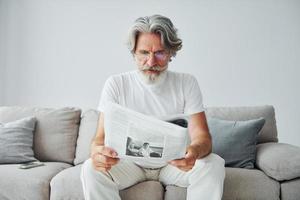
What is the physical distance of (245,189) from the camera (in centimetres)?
181

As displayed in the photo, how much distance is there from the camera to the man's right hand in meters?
1.52

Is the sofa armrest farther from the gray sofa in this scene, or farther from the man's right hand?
the man's right hand

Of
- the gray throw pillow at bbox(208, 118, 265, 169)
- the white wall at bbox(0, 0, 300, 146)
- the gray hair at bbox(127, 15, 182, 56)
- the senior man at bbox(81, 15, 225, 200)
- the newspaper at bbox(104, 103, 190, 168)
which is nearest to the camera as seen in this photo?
the newspaper at bbox(104, 103, 190, 168)

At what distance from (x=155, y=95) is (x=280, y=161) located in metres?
0.70

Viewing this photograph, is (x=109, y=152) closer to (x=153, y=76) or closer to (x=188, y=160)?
(x=188, y=160)

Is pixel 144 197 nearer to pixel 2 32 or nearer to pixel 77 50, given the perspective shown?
pixel 77 50

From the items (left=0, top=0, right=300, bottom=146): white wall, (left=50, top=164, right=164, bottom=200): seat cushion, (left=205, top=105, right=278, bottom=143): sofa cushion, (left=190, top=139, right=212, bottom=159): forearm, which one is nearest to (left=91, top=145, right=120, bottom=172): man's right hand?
(left=50, top=164, right=164, bottom=200): seat cushion

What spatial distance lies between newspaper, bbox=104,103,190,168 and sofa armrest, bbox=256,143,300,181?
0.65m

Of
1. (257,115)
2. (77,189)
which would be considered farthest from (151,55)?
(257,115)

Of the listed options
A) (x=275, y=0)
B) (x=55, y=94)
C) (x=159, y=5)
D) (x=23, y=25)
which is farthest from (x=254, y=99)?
(x=23, y=25)

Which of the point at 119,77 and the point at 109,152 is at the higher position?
the point at 119,77

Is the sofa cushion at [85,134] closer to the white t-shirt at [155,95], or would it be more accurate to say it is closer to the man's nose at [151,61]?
the white t-shirt at [155,95]

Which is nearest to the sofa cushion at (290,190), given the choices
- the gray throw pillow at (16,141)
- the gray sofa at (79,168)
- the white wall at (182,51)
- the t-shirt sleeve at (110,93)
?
the gray sofa at (79,168)

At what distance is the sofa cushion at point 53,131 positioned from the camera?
243 centimetres
